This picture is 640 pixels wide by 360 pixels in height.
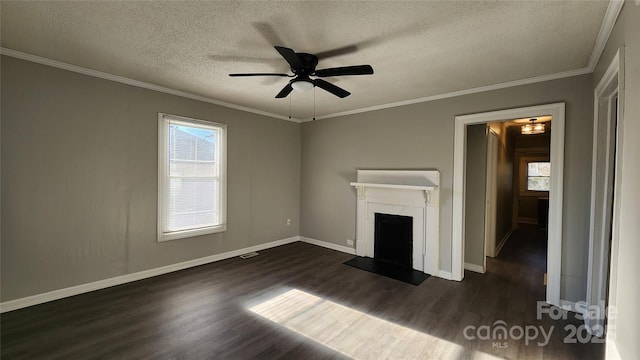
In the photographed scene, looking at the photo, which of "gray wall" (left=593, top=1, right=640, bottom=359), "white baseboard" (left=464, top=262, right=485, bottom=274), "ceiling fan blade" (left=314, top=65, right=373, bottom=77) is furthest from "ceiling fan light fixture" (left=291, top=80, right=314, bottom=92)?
"white baseboard" (left=464, top=262, right=485, bottom=274)

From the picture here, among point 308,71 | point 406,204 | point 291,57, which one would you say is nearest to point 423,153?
point 406,204

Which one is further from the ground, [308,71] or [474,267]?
→ [308,71]

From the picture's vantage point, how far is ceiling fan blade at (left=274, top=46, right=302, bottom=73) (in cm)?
196

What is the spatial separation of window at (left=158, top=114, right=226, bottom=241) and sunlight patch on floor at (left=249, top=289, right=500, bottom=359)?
1901 mm

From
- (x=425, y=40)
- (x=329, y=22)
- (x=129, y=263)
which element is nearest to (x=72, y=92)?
(x=129, y=263)

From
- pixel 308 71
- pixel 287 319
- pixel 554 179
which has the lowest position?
pixel 287 319

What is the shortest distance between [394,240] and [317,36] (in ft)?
10.6

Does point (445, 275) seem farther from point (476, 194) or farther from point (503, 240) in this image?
point (503, 240)

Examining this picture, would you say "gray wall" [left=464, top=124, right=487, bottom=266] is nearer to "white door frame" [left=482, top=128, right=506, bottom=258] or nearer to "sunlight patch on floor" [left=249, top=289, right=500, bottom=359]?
"white door frame" [left=482, top=128, right=506, bottom=258]

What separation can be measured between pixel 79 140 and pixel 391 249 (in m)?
4.48

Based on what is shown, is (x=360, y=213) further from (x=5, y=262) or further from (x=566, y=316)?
(x=5, y=262)

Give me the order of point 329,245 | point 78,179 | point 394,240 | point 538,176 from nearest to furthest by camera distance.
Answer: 1. point 78,179
2. point 394,240
3. point 329,245
4. point 538,176

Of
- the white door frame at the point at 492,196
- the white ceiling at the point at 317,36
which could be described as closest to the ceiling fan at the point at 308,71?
the white ceiling at the point at 317,36

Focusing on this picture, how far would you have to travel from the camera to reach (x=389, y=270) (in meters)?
3.92
